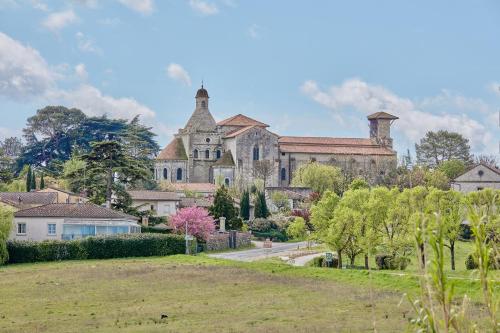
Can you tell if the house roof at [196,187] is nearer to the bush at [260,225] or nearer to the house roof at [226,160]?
the house roof at [226,160]

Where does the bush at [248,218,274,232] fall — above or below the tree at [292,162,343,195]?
below

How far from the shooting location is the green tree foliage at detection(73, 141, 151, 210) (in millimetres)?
79000

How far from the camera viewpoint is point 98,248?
2372 inches

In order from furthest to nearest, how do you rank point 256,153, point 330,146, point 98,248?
point 330,146
point 256,153
point 98,248

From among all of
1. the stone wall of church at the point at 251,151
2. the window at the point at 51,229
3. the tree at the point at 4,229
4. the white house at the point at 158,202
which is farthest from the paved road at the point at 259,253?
the stone wall of church at the point at 251,151

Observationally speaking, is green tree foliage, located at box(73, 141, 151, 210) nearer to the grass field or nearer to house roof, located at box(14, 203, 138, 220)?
house roof, located at box(14, 203, 138, 220)

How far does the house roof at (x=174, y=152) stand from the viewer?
138625mm

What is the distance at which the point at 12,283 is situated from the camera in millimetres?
44500

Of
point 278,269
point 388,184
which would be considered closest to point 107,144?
point 278,269

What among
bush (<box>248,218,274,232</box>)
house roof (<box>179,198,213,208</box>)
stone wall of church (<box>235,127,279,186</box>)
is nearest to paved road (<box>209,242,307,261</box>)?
bush (<box>248,218,274,232</box>)

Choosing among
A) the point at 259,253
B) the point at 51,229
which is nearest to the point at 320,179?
the point at 259,253

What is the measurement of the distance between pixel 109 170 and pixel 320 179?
4575cm

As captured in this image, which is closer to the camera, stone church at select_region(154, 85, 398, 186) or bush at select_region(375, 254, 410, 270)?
bush at select_region(375, 254, 410, 270)

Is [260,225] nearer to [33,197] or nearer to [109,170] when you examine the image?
[109,170]
